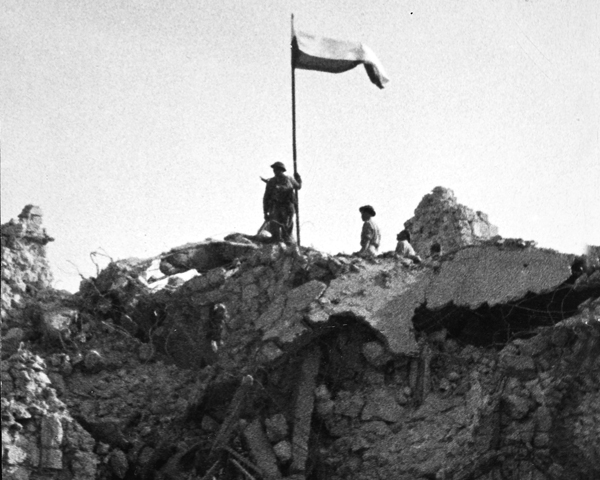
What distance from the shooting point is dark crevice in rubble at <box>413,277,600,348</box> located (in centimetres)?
2230

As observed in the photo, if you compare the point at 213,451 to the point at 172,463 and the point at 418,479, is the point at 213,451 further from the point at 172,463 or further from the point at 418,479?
the point at 418,479

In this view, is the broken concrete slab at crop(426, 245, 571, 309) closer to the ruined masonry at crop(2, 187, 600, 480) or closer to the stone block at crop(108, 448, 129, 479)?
the ruined masonry at crop(2, 187, 600, 480)

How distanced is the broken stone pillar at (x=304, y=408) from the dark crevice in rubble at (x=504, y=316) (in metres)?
1.29

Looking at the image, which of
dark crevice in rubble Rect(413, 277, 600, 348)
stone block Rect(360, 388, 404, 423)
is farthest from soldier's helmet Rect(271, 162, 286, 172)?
stone block Rect(360, 388, 404, 423)

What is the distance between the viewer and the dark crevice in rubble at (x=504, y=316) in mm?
22297

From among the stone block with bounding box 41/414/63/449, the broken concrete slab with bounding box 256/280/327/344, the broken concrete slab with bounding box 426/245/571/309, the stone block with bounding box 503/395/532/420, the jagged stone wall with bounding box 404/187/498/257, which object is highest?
the jagged stone wall with bounding box 404/187/498/257

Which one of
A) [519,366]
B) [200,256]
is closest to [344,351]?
[519,366]

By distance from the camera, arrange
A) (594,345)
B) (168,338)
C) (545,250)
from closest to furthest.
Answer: (594,345) → (545,250) → (168,338)

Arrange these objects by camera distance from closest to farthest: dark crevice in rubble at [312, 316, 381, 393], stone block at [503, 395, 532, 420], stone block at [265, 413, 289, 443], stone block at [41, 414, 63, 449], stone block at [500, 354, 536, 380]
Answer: stone block at [503, 395, 532, 420], stone block at [41, 414, 63, 449], stone block at [500, 354, 536, 380], stone block at [265, 413, 289, 443], dark crevice in rubble at [312, 316, 381, 393]

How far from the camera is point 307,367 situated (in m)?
22.7

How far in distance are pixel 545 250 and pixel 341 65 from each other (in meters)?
4.76

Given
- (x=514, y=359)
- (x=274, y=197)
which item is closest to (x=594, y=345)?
A: (x=514, y=359)

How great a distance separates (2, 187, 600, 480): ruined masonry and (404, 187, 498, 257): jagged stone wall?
3599 mm

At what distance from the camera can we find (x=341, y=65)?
2588 centimetres
